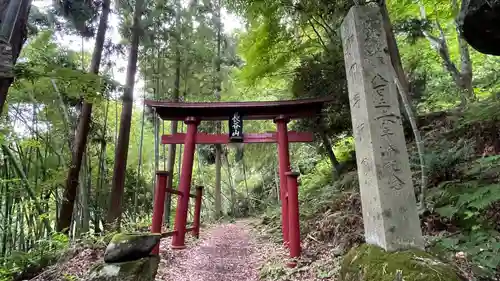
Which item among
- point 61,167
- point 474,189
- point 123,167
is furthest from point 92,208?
point 474,189

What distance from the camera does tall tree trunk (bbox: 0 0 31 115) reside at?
2562mm

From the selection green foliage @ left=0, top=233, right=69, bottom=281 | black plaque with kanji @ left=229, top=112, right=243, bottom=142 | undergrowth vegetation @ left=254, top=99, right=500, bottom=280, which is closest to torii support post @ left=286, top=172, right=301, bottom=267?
undergrowth vegetation @ left=254, top=99, right=500, bottom=280

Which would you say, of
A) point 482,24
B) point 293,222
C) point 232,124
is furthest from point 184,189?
point 482,24

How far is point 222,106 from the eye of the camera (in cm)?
615

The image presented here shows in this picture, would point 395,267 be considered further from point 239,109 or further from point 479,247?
point 239,109

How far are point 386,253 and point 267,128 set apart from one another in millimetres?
10839

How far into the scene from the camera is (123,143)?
6.43 metres

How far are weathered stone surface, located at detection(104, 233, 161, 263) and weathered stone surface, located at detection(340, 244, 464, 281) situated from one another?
7.42 ft

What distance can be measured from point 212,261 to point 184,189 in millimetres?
1502

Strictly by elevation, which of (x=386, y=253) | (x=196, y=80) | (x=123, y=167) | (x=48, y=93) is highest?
(x=196, y=80)

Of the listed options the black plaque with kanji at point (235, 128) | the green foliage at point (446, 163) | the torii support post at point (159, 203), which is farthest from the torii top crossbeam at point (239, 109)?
the green foliage at point (446, 163)

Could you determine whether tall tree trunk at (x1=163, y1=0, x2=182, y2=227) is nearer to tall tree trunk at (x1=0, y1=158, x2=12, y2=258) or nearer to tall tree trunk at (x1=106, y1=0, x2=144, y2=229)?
tall tree trunk at (x1=106, y1=0, x2=144, y2=229)

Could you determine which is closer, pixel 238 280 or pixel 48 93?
pixel 238 280

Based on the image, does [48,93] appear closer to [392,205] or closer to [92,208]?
[92,208]
